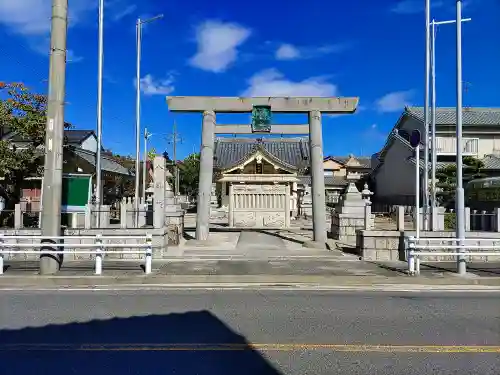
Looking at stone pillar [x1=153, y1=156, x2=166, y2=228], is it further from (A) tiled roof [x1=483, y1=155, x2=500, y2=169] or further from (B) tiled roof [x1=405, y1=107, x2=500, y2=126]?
(B) tiled roof [x1=405, y1=107, x2=500, y2=126]

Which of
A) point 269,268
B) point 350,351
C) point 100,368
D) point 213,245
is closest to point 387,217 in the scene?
point 213,245

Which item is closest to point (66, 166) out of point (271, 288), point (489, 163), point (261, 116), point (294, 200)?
point (261, 116)

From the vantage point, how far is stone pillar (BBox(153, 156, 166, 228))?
13.8m

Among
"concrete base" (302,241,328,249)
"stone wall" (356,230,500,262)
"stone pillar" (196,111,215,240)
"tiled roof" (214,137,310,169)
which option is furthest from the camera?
"tiled roof" (214,137,310,169)

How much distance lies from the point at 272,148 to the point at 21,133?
73.6 feet

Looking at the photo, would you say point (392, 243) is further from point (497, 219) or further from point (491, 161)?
point (491, 161)

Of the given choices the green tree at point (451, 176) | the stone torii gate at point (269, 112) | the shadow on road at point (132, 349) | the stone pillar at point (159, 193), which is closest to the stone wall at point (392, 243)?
the stone torii gate at point (269, 112)

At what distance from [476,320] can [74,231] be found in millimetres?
10706

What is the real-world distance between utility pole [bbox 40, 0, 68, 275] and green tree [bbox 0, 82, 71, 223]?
6081 mm

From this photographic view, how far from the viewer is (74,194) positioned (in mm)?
14688

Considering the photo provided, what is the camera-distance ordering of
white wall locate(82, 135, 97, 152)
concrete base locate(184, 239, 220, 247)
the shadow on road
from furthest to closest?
white wall locate(82, 135, 97, 152) < concrete base locate(184, 239, 220, 247) < the shadow on road

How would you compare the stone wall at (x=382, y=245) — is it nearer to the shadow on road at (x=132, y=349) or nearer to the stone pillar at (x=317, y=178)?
the stone pillar at (x=317, y=178)

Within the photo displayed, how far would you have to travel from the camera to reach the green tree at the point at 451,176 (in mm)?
27406

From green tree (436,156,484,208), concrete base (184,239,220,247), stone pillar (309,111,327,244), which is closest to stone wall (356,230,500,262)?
stone pillar (309,111,327,244)
